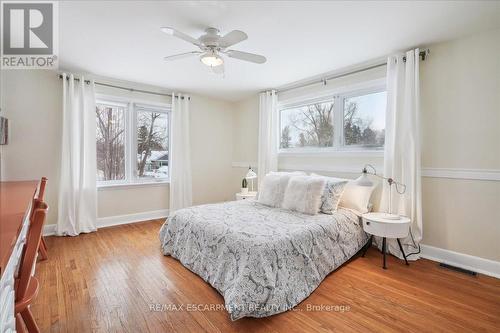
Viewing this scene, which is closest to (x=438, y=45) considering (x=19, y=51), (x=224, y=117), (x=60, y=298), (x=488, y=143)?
(x=488, y=143)

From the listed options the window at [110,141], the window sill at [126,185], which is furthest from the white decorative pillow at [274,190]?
the window at [110,141]

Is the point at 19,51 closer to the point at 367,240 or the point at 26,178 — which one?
the point at 26,178

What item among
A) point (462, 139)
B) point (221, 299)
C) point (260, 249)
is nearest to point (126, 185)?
point (221, 299)

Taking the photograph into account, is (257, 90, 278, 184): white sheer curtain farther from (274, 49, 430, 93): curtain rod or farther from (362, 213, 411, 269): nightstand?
(362, 213, 411, 269): nightstand

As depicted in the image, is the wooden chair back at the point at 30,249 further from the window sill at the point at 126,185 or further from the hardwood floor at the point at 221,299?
the window sill at the point at 126,185

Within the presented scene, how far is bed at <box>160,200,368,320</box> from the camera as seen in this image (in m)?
1.70

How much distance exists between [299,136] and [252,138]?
1.12m

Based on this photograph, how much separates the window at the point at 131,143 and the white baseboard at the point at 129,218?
576 mm

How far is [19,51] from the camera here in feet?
8.73

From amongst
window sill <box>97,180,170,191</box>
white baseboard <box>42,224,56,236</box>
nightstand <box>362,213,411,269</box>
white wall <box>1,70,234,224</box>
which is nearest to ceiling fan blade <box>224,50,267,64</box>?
nightstand <box>362,213,411,269</box>

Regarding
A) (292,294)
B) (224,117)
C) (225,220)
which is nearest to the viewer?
(292,294)

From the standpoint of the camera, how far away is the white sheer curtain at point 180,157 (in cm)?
432

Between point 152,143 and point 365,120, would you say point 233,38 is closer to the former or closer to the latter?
point 365,120

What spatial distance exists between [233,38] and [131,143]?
2895 millimetres
